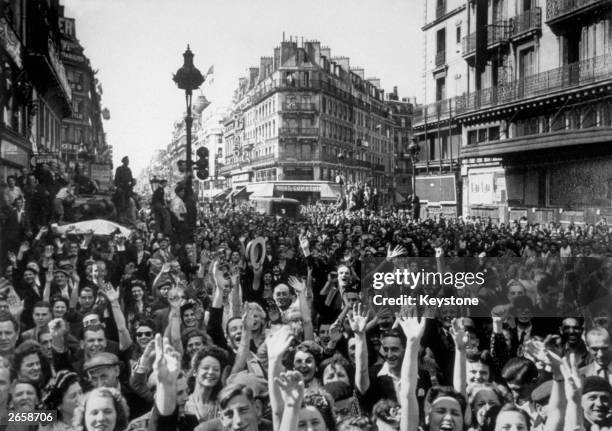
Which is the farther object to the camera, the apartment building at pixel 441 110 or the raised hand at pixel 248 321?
the apartment building at pixel 441 110

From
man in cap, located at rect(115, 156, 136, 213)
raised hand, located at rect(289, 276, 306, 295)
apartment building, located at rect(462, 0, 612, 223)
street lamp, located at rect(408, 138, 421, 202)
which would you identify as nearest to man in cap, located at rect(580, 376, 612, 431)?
raised hand, located at rect(289, 276, 306, 295)

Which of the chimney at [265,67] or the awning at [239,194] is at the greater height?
the chimney at [265,67]

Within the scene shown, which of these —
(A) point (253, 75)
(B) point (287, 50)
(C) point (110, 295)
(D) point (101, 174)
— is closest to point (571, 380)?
(C) point (110, 295)

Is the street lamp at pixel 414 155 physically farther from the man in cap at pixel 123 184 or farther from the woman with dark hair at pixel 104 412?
the woman with dark hair at pixel 104 412

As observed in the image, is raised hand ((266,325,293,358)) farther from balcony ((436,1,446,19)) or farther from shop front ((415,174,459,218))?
balcony ((436,1,446,19))

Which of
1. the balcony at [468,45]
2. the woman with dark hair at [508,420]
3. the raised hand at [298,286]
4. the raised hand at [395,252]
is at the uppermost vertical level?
the balcony at [468,45]

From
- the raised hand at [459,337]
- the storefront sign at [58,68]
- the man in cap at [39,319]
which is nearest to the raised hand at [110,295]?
the man in cap at [39,319]

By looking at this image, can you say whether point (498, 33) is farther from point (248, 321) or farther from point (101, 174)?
point (101, 174)

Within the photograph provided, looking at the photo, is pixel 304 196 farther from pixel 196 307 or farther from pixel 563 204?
pixel 196 307

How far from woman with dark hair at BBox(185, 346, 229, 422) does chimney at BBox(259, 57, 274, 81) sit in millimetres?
5115

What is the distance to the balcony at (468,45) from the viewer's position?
8.56 metres

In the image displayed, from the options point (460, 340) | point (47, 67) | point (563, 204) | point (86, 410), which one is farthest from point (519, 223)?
point (47, 67)

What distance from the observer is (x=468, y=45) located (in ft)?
28.4

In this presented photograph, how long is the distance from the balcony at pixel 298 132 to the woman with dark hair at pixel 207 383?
9.68m
